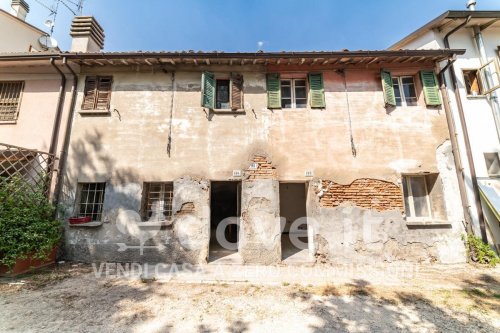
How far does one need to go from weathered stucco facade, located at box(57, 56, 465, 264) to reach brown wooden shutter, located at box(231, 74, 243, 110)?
8.0 inches

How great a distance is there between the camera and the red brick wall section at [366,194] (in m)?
7.16

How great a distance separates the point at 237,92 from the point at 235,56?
112 cm

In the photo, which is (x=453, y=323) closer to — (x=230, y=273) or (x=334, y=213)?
(x=334, y=213)

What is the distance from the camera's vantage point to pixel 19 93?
7984 millimetres

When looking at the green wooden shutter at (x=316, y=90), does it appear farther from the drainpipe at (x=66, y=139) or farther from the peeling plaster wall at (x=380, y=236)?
the drainpipe at (x=66, y=139)

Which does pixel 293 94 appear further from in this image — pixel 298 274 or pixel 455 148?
pixel 298 274

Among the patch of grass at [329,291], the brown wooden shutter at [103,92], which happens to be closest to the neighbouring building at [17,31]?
the brown wooden shutter at [103,92]

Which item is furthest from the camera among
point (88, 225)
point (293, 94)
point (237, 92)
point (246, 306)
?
point (293, 94)

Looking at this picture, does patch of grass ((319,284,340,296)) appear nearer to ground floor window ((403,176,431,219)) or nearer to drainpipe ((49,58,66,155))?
ground floor window ((403,176,431,219))

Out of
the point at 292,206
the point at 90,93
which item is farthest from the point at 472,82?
the point at 90,93

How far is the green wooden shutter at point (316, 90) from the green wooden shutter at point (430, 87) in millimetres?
3439

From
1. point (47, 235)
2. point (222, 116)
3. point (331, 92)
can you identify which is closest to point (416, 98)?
point (331, 92)

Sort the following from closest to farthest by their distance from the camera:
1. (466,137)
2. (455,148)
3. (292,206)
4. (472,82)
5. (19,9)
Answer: (455,148)
(466,137)
(472,82)
(292,206)
(19,9)

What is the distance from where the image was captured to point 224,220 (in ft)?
31.4
